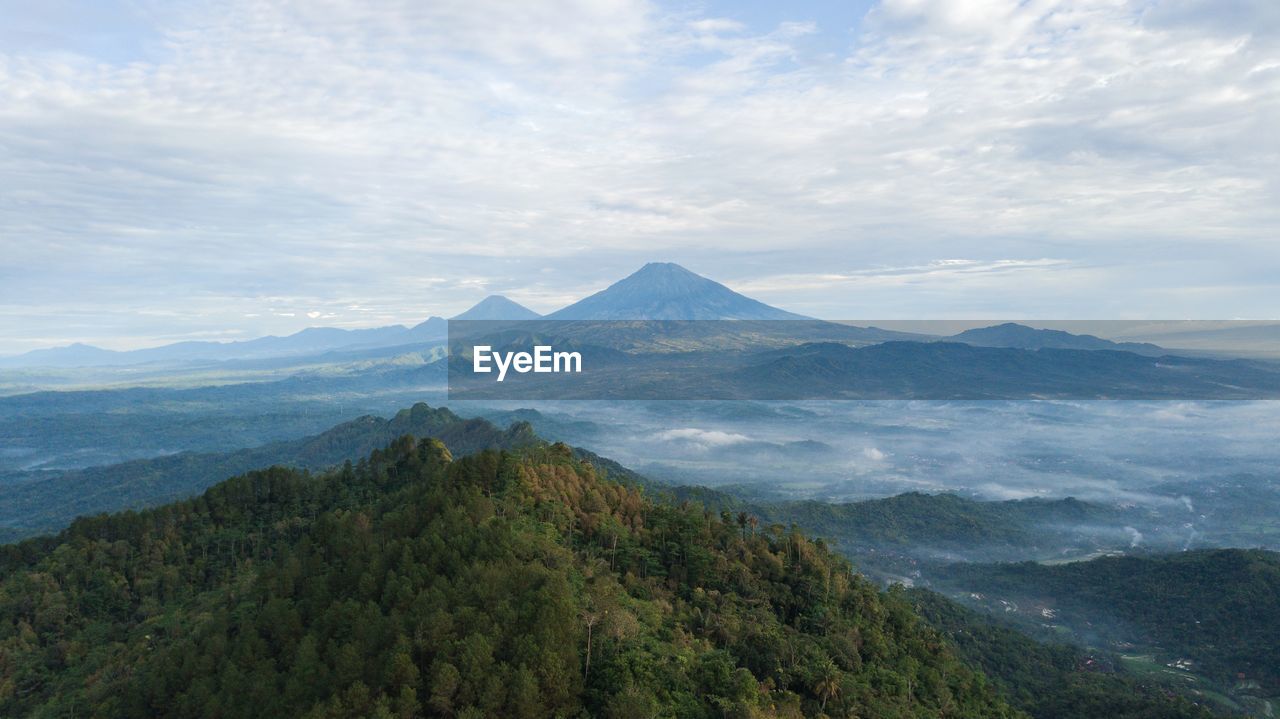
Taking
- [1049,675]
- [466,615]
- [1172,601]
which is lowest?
[1172,601]

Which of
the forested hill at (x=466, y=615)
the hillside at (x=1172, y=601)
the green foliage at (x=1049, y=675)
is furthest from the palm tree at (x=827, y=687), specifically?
the hillside at (x=1172, y=601)

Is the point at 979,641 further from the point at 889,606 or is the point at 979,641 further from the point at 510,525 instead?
the point at 510,525

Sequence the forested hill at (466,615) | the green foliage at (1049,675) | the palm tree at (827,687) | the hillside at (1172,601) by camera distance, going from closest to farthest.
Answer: the forested hill at (466,615) → the palm tree at (827,687) → the green foliage at (1049,675) → the hillside at (1172,601)

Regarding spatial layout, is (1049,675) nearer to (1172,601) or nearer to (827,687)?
(1172,601)

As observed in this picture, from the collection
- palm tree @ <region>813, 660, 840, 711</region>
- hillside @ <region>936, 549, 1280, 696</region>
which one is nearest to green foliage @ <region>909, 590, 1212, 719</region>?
hillside @ <region>936, 549, 1280, 696</region>

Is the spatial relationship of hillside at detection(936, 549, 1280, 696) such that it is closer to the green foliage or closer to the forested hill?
the green foliage

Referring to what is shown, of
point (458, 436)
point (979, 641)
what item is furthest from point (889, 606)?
point (458, 436)

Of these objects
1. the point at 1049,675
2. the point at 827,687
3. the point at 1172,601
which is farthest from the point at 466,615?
the point at 1172,601

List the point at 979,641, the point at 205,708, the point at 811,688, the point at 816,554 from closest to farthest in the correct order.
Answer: the point at 205,708, the point at 811,688, the point at 816,554, the point at 979,641

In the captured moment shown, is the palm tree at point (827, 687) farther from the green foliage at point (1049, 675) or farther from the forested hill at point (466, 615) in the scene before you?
the green foliage at point (1049, 675)
